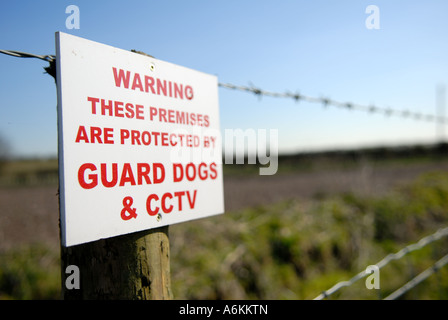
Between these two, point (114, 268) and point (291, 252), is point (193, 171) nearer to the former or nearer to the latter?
point (114, 268)

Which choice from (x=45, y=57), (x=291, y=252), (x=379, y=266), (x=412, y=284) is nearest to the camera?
(x=45, y=57)

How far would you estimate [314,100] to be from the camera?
112 inches

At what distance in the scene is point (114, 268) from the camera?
4.66 feet

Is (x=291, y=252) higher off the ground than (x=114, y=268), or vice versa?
(x=114, y=268)

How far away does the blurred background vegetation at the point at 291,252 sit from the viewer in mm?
4051

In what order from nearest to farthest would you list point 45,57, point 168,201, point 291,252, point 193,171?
1. point 45,57
2. point 168,201
3. point 193,171
4. point 291,252

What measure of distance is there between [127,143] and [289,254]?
4.16 metres

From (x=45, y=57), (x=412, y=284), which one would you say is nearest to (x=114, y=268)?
(x=45, y=57)

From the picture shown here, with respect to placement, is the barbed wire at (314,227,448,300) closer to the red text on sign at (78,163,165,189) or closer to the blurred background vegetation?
the blurred background vegetation

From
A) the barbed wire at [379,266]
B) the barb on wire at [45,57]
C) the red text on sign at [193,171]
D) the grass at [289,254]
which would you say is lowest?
the grass at [289,254]

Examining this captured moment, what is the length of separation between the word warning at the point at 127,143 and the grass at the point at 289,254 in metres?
2.40

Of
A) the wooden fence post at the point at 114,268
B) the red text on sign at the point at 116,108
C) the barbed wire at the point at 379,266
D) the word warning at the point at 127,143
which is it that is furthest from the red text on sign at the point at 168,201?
the barbed wire at the point at 379,266

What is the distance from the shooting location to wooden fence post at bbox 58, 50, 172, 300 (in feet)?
4.66

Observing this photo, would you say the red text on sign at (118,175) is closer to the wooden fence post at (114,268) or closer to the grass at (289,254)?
the wooden fence post at (114,268)
